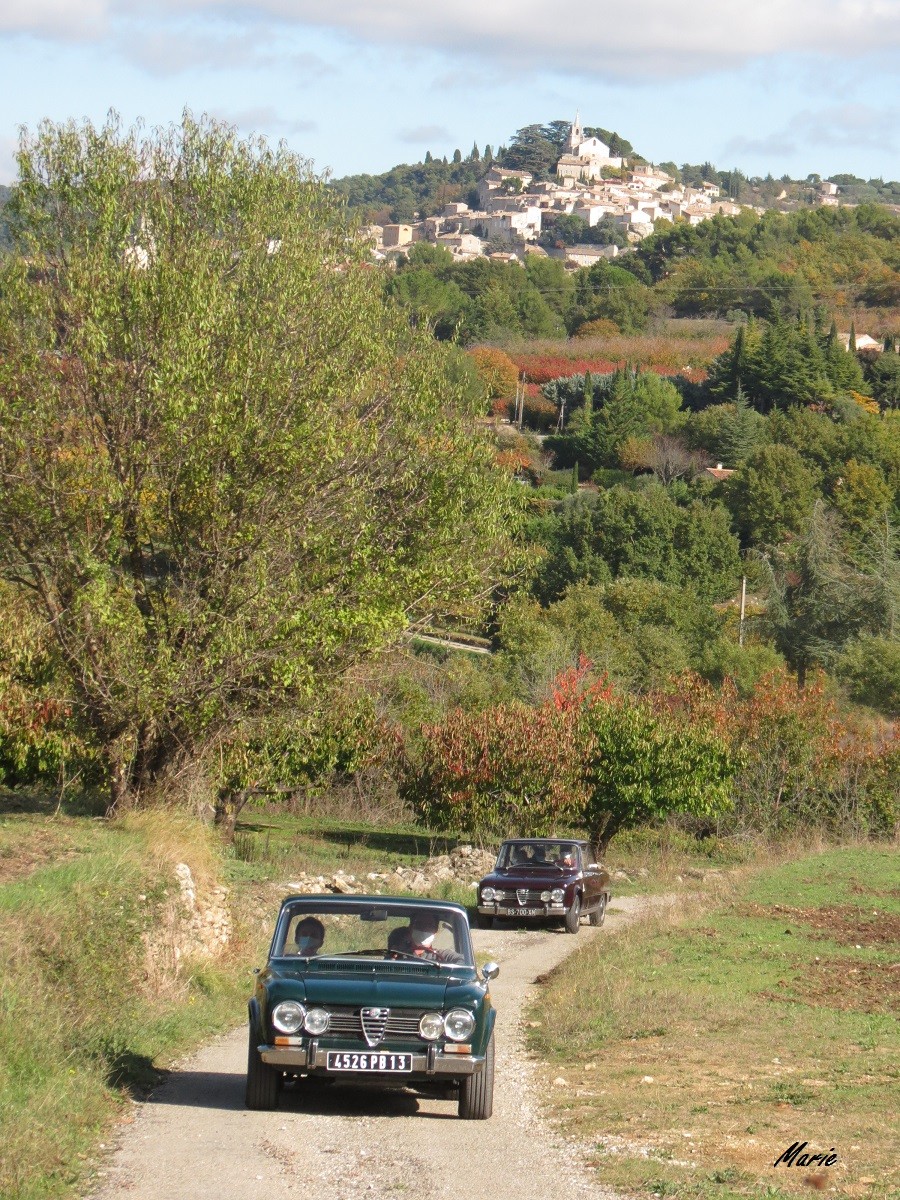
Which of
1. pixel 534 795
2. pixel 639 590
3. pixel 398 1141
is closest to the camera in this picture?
pixel 398 1141

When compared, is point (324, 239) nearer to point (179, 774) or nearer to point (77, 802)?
point (179, 774)

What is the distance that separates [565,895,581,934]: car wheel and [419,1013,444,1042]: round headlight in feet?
46.7

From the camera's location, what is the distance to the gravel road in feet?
25.7

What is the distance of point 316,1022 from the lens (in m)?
9.62

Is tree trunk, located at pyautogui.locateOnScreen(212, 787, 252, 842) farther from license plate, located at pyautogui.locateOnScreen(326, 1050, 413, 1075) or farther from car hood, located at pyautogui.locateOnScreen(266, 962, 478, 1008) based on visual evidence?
license plate, located at pyautogui.locateOnScreen(326, 1050, 413, 1075)

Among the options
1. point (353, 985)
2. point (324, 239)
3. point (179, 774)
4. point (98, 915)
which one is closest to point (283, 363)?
point (324, 239)

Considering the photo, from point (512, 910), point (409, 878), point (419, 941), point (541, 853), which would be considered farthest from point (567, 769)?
point (419, 941)

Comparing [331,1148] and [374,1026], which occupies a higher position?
[374,1026]

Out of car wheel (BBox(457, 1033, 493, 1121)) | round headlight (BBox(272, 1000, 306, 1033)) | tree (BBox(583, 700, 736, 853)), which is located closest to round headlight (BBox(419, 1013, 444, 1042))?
car wheel (BBox(457, 1033, 493, 1121))

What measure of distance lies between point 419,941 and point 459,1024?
3.78 ft

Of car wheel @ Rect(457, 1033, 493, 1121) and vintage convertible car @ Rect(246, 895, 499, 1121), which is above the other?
vintage convertible car @ Rect(246, 895, 499, 1121)

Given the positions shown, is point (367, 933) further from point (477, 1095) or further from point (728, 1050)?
point (728, 1050)

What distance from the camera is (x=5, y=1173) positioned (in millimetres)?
7594

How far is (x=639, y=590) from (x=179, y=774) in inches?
2306
